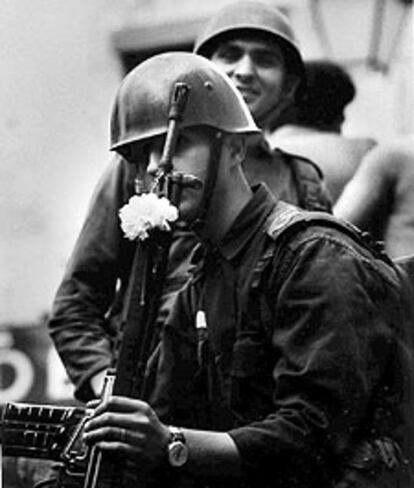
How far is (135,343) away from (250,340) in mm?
150

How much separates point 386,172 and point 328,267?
84 cm

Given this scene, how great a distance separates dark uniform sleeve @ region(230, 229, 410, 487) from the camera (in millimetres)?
1664

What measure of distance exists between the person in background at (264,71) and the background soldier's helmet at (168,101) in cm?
39

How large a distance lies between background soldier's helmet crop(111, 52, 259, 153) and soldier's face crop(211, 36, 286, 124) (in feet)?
1.42

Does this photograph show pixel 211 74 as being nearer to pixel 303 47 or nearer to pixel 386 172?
pixel 386 172

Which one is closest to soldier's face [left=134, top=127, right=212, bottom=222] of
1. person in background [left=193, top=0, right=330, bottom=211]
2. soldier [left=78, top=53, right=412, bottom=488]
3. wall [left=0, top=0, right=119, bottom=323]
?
soldier [left=78, top=53, right=412, bottom=488]

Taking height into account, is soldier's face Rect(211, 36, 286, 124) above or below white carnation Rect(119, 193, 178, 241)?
above

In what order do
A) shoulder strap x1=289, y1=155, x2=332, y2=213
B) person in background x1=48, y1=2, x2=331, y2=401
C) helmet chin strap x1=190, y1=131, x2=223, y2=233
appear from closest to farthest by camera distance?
helmet chin strap x1=190, y1=131, x2=223, y2=233 → person in background x1=48, y1=2, x2=331, y2=401 → shoulder strap x1=289, y1=155, x2=332, y2=213

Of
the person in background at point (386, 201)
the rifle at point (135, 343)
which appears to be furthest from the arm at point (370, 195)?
the rifle at point (135, 343)

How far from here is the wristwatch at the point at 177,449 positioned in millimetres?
1655

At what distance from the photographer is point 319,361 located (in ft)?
5.45

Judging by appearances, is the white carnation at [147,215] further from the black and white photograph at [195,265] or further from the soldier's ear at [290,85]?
the soldier's ear at [290,85]

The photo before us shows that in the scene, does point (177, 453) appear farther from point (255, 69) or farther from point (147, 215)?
point (255, 69)

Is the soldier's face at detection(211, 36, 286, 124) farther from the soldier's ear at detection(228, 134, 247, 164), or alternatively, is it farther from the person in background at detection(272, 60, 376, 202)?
the soldier's ear at detection(228, 134, 247, 164)
